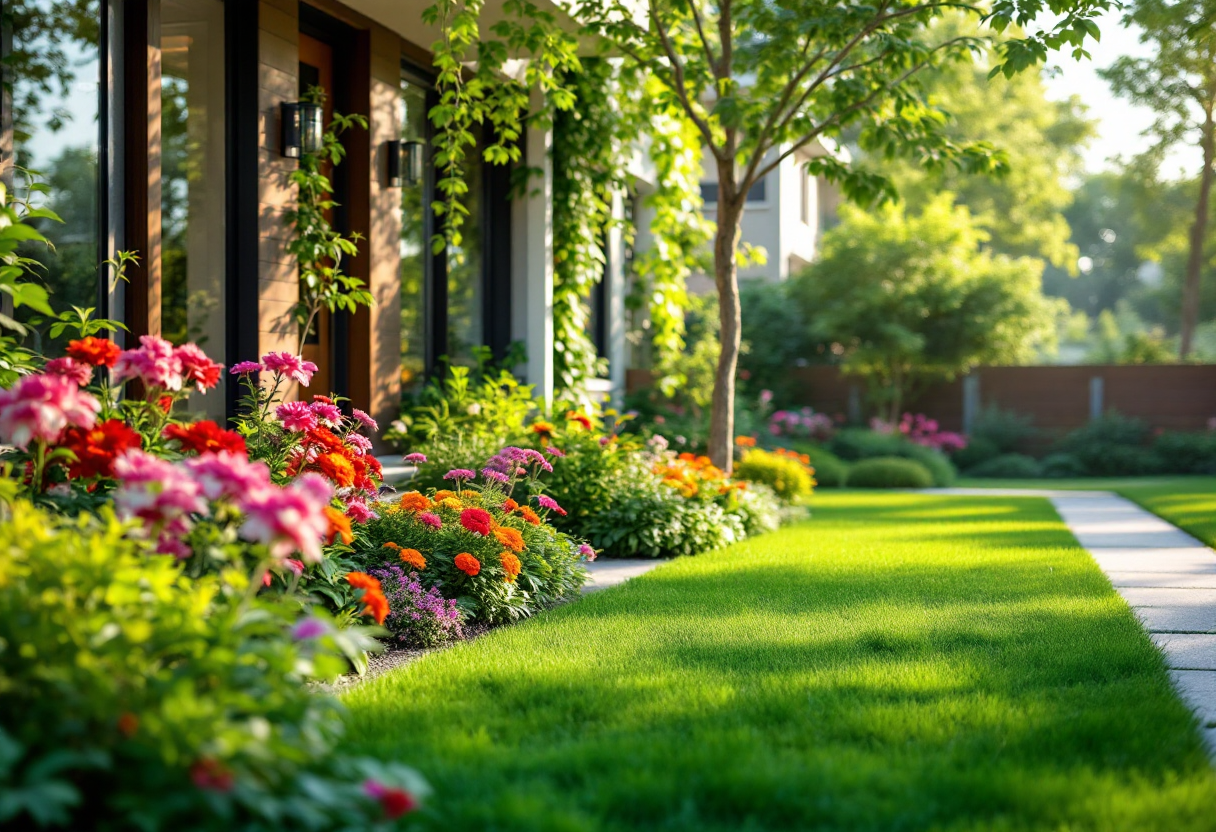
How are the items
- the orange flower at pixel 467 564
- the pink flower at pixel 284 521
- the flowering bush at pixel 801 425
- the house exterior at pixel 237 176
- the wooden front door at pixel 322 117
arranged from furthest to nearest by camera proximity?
the flowering bush at pixel 801 425
the wooden front door at pixel 322 117
the house exterior at pixel 237 176
the orange flower at pixel 467 564
the pink flower at pixel 284 521

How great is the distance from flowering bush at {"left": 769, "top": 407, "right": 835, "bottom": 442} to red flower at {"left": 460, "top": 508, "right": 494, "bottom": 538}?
10952mm

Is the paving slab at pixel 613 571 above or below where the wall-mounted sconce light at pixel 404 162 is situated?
below

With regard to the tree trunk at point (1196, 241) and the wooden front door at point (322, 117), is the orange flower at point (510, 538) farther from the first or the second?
the tree trunk at point (1196, 241)

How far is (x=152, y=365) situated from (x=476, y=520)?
71.2 inches

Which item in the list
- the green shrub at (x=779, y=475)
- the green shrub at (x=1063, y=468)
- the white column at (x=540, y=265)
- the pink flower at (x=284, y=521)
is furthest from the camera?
the green shrub at (x=1063, y=468)

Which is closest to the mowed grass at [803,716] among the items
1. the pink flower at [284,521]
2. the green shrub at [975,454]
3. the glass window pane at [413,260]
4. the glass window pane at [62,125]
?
the pink flower at [284,521]

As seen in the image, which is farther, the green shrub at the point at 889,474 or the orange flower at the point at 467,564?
the green shrub at the point at 889,474

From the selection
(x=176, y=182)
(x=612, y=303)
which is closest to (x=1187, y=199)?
(x=612, y=303)

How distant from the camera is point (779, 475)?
9859 mm

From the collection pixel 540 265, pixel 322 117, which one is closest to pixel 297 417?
pixel 322 117

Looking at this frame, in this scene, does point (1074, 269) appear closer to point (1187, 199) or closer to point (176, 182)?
point (1187, 199)

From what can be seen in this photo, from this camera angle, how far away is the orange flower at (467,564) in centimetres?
444

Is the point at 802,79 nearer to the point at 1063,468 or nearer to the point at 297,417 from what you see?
the point at 297,417

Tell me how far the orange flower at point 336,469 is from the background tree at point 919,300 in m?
13.6
